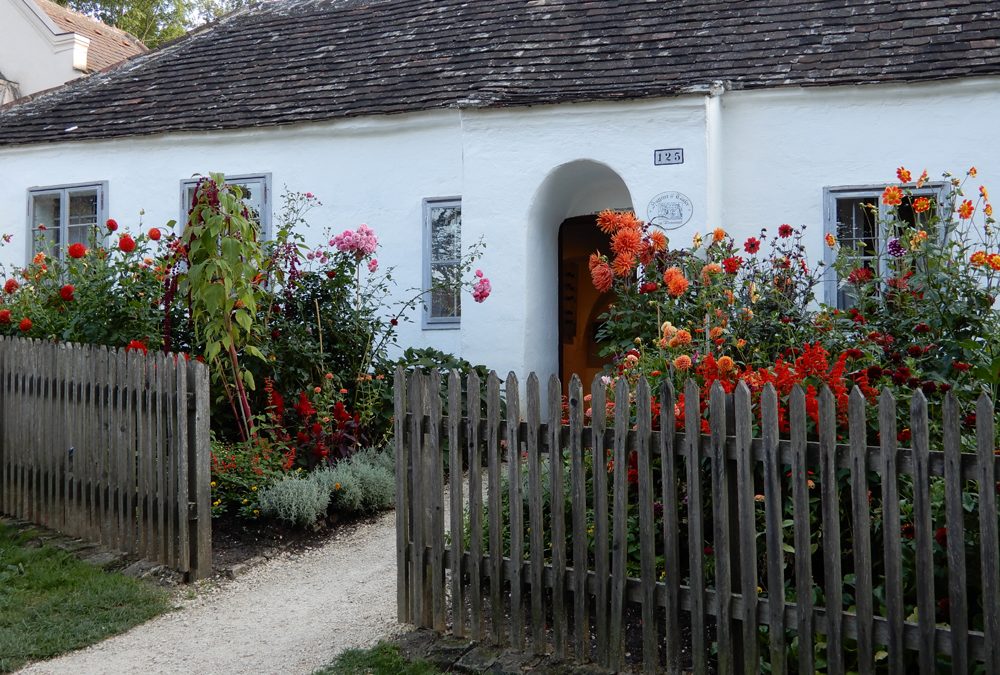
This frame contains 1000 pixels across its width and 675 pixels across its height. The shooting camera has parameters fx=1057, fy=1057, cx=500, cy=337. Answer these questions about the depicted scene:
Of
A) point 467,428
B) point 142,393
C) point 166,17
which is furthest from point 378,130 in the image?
point 166,17

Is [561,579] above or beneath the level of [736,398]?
beneath

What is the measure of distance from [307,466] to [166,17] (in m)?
30.5

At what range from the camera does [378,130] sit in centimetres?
1145

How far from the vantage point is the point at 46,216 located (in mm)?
13625

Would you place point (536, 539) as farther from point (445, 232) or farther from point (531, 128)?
point (445, 232)

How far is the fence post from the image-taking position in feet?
20.0

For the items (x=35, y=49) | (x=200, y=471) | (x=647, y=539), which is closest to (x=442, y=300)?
(x=200, y=471)

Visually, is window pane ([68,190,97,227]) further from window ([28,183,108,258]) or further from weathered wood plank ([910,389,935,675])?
weathered wood plank ([910,389,935,675])

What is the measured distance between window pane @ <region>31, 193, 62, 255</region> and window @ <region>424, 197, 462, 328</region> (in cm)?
525

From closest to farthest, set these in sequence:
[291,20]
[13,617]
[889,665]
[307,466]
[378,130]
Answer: [889,665], [13,617], [307,466], [378,130], [291,20]

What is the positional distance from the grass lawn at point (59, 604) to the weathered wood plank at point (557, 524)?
92.9 inches

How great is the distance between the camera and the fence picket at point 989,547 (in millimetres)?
3607

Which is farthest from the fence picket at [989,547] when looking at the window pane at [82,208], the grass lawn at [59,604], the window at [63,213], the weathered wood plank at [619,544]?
the window pane at [82,208]

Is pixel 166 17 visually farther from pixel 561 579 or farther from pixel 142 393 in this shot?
pixel 561 579
